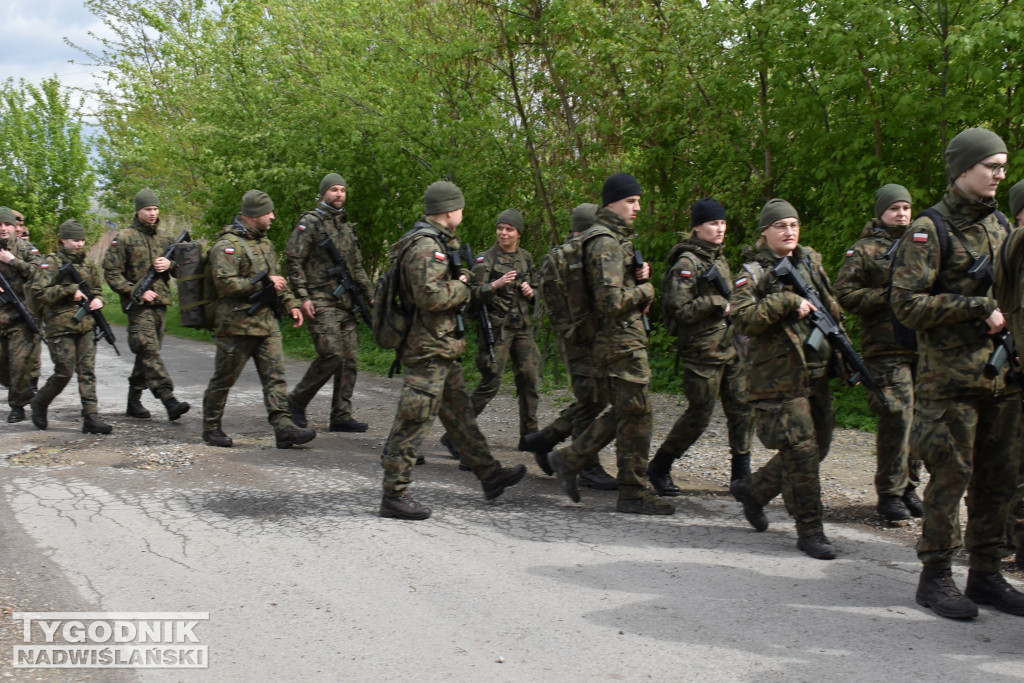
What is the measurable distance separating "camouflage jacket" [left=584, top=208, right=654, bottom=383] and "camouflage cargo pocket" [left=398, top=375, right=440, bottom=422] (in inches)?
41.9

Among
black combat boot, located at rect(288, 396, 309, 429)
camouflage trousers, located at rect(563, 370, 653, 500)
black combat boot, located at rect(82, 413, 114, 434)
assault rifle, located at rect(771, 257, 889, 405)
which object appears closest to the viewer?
assault rifle, located at rect(771, 257, 889, 405)

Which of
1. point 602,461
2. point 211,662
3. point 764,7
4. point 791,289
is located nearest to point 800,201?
point 764,7

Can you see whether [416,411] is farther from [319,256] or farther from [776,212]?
[319,256]

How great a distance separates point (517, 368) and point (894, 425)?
9.99ft

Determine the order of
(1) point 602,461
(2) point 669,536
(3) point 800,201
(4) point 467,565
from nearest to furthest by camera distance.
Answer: (4) point 467,565 < (2) point 669,536 < (1) point 602,461 < (3) point 800,201

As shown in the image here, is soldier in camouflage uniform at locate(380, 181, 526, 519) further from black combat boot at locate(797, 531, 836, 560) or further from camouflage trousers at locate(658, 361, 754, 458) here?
black combat boot at locate(797, 531, 836, 560)

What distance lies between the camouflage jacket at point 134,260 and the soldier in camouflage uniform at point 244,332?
1.75 meters

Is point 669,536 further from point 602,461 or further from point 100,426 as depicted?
point 100,426

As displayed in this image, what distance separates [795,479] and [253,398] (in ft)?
23.5

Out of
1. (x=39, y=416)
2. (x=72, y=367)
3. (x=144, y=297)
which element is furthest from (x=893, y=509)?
(x=39, y=416)

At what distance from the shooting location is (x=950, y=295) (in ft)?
13.2

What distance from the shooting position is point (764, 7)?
8.71 metres

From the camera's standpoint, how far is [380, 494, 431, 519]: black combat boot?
219 inches

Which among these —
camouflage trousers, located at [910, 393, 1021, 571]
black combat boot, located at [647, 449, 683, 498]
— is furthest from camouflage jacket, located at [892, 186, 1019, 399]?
black combat boot, located at [647, 449, 683, 498]
